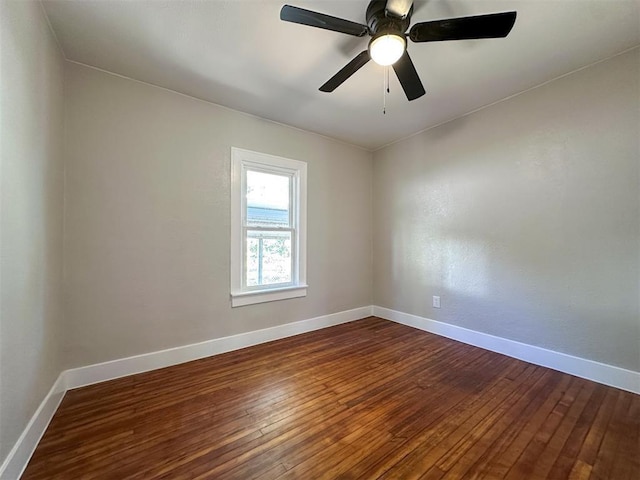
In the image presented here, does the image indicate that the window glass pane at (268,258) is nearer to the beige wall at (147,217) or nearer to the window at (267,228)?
the window at (267,228)

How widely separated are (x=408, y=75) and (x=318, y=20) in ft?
2.39

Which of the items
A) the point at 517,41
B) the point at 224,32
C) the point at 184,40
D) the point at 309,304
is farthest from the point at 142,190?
the point at 517,41

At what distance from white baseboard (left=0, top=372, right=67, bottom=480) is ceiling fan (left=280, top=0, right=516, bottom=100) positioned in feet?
8.13

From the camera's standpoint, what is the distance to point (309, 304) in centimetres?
331

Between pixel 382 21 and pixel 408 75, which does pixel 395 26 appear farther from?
pixel 408 75

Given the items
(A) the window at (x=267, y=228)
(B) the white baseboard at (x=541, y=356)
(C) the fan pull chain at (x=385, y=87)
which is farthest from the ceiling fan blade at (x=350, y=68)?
(B) the white baseboard at (x=541, y=356)

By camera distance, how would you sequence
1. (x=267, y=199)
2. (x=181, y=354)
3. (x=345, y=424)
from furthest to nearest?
(x=267, y=199) → (x=181, y=354) → (x=345, y=424)

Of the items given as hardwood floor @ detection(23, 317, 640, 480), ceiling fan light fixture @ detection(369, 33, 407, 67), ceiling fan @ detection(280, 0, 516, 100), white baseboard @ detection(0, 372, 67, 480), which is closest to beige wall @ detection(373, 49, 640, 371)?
hardwood floor @ detection(23, 317, 640, 480)

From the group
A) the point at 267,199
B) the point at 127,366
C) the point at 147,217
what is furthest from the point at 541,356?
the point at 147,217

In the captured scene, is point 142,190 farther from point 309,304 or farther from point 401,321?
point 401,321

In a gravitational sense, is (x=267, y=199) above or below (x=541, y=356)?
above

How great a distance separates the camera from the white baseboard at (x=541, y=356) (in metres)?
1.98

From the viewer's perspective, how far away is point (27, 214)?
4.55 ft

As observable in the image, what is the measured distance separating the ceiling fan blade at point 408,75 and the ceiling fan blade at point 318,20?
1.01ft
